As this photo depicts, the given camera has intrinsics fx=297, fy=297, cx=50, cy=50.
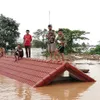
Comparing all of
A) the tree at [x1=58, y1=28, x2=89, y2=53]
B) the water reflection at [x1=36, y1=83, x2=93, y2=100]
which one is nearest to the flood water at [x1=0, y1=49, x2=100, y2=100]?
the water reflection at [x1=36, y1=83, x2=93, y2=100]

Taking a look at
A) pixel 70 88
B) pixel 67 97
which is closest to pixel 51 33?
pixel 70 88

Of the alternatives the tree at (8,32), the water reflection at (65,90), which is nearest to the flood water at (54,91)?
the water reflection at (65,90)

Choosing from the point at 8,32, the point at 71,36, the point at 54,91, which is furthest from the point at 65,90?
the point at 71,36

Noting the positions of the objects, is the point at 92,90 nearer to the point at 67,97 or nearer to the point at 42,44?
the point at 67,97

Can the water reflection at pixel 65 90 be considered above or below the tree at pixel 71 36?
below

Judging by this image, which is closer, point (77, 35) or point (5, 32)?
point (5, 32)

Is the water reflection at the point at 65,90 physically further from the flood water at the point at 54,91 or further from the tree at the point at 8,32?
the tree at the point at 8,32

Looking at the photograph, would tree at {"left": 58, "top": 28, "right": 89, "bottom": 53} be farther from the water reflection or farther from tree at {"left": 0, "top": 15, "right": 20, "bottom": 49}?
the water reflection

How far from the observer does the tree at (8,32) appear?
33.2 m

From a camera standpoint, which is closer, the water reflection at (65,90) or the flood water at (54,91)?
the flood water at (54,91)

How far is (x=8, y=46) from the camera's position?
33.9 metres

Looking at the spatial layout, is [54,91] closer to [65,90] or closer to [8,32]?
[65,90]

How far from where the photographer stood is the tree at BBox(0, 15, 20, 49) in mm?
33219

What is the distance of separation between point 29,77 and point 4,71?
3.57 m
